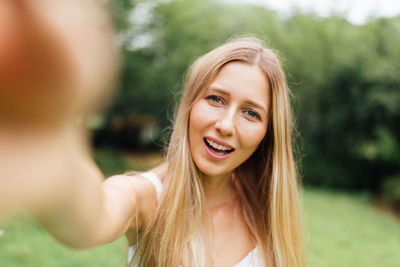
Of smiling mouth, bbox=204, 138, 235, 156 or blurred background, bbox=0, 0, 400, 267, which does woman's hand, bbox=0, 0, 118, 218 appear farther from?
blurred background, bbox=0, 0, 400, 267

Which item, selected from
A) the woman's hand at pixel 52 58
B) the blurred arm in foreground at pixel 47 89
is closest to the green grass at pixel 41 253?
the blurred arm in foreground at pixel 47 89

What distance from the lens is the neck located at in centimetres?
209

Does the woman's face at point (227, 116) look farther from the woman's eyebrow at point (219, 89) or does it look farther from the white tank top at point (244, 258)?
the white tank top at point (244, 258)

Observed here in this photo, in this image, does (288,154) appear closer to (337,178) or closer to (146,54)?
(337,178)

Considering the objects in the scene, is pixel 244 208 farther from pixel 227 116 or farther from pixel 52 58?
pixel 52 58

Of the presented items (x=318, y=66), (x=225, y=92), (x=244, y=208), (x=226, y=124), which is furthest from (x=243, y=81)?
(x=318, y=66)

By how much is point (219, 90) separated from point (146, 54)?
41.6ft

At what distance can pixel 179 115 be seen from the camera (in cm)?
198

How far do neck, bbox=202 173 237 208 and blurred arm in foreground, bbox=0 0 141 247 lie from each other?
1.35 m

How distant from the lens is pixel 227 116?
1788 millimetres

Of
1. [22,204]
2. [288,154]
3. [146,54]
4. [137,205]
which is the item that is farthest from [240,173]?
[146,54]

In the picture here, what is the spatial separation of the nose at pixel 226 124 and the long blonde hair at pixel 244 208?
19 centimetres

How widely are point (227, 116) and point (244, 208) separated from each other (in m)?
0.71

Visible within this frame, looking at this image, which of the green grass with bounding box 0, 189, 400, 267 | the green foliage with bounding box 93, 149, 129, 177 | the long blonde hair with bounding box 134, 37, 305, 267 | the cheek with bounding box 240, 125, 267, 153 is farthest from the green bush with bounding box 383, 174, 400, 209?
the cheek with bounding box 240, 125, 267, 153
